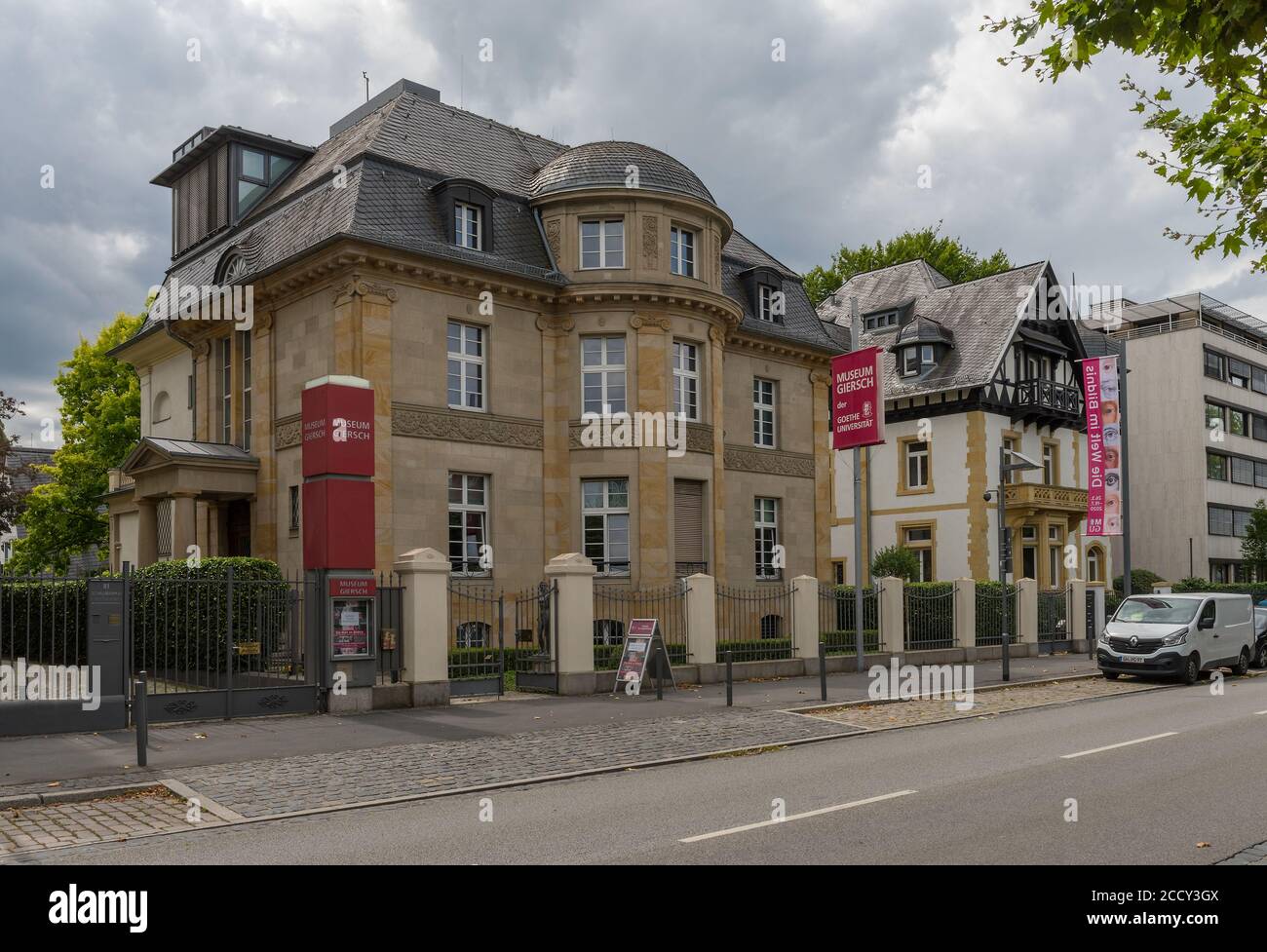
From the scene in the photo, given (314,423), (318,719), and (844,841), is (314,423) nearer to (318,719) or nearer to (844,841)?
(318,719)

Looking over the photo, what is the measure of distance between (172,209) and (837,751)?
2803cm

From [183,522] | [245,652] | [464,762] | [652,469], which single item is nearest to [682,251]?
[652,469]

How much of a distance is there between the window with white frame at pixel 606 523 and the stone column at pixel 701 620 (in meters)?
4.88

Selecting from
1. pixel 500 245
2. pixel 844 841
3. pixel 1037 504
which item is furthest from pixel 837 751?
pixel 1037 504

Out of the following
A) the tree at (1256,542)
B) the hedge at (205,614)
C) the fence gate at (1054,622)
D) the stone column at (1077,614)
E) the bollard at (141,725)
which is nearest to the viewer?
the bollard at (141,725)

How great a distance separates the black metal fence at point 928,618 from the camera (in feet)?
89.9

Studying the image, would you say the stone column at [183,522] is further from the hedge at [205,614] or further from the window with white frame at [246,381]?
the hedge at [205,614]

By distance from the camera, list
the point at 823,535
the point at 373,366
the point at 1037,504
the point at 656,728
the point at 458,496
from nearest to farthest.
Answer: the point at 656,728 → the point at 373,366 → the point at 458,496 → the point at 823,535 → the point at 1037,504

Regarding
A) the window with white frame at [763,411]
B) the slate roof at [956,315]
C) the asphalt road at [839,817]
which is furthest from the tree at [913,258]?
the asphalt road at [839,817]

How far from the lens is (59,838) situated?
894cm

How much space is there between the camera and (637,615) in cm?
2547

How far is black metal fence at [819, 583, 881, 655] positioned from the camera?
1033 inches

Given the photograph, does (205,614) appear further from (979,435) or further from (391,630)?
(979,435)

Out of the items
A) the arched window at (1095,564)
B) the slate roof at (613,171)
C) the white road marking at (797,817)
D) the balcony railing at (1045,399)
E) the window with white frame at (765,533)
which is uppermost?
the slate roof at (613,171)
